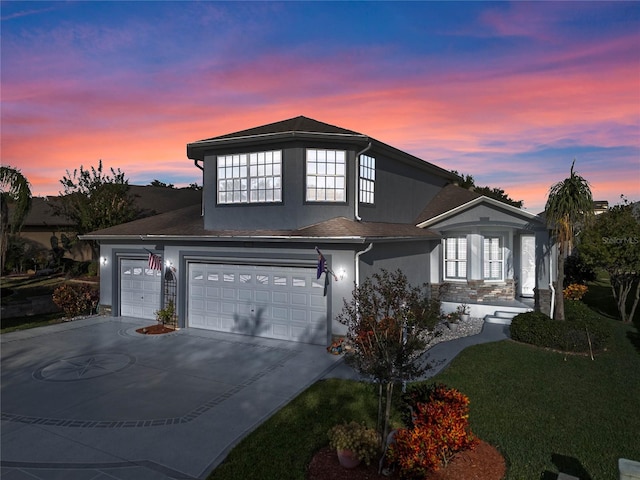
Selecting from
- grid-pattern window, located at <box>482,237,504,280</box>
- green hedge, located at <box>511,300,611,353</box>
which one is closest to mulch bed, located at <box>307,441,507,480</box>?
green hedge, located at <box>511,300,611,353</box>

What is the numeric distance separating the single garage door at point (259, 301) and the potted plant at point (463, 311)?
5861 mm

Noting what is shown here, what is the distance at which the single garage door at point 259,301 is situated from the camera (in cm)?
1306

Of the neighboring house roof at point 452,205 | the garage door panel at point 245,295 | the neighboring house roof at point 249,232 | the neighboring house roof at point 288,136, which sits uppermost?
the neighboring house roof at point 288,136

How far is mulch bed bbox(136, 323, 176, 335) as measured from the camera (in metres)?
14.6

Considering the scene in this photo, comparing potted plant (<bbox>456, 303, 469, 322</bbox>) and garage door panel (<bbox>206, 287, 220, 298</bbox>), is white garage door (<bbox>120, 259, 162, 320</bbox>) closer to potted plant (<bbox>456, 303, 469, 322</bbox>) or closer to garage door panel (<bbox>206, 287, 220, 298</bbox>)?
garage door panel (<bbox>206, 287, 220, 298</bbox>)

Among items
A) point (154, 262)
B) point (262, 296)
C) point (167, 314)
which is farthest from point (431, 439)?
point (154, 262)

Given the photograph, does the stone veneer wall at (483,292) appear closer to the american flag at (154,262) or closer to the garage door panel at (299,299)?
the garage door panel at (299,299)

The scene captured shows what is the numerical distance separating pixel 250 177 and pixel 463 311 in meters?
9.36

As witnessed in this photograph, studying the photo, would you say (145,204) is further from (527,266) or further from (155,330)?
(527,266)

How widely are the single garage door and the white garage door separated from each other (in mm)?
2297

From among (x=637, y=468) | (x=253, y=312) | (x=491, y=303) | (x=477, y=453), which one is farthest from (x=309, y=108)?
(x=637, y=468)

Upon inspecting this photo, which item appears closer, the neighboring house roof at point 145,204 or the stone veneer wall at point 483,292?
the stone veneer wall at point 483,292

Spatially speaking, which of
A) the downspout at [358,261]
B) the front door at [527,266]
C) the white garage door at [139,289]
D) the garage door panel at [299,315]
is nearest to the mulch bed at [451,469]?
the downspout at [358,261]

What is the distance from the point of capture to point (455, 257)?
61.1 feet
